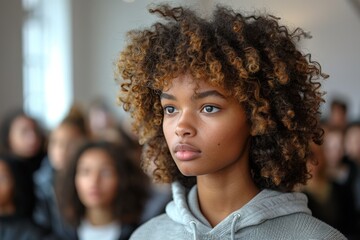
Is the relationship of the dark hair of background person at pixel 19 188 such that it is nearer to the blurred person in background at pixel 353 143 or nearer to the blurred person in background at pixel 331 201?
the blurred person in background at pixel 331 201

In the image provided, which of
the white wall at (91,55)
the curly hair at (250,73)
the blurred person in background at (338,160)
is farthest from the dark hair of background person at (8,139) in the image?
the white wall at (91,55)

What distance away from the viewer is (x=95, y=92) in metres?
11.7

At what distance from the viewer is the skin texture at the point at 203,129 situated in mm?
2199

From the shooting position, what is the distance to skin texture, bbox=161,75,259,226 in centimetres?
220

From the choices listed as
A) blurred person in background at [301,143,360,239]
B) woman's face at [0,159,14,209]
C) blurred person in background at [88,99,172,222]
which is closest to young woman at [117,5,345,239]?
blurred person in background at [88,99,172,222]

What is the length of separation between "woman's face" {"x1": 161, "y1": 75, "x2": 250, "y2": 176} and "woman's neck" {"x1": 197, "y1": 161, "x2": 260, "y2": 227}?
8 cm

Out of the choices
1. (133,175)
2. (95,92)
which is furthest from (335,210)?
(95,92)

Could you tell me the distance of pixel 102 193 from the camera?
13.9 ft

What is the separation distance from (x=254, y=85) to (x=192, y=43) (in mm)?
214

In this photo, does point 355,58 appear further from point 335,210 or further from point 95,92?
point 335,210

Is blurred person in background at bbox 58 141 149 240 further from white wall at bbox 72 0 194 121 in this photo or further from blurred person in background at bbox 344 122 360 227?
white wall at bbox 72 0 194 121

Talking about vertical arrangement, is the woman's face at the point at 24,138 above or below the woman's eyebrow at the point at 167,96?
below

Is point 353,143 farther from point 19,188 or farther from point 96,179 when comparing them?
point 19,188

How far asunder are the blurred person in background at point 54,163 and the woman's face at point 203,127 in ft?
9.81
